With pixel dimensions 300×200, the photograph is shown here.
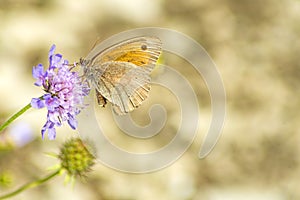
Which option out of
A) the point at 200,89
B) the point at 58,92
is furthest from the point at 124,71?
the point at 200,89

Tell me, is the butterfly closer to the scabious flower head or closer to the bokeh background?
the scabious flower head

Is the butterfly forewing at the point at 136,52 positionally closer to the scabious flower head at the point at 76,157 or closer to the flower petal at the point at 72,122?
the flower petal at the point at 72,122

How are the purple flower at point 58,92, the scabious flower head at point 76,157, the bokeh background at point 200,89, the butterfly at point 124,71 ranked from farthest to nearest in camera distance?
the bokeh background at point 200,89
the scabious flower head at point 76,157
the butterfly at point 124,71
the purple flower at point 58,92

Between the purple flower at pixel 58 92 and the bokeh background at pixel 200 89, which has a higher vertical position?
the bokeh background at pixel 200 89

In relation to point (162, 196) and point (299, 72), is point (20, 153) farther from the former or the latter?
point (299, 72)

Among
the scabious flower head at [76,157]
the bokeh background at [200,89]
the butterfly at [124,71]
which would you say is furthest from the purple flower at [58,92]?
the bokeh background at [200,89]

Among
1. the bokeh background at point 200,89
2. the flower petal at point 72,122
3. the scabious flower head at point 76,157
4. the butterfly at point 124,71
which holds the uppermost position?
the bokeh background at point 200,89

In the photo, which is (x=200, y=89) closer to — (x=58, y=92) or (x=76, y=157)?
(x=76, y=157)
